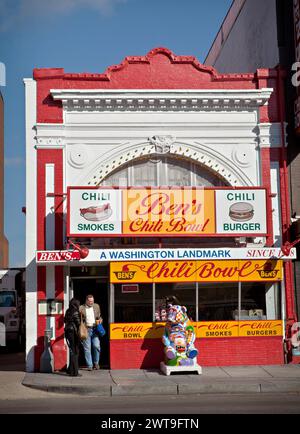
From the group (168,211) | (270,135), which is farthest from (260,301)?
(270,135)

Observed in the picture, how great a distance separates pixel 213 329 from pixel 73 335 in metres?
3.52

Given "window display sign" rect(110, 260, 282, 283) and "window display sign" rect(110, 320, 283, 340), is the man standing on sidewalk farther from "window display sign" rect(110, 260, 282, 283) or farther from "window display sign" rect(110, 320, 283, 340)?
"window display sign" rect(110, 260, 282, 283)

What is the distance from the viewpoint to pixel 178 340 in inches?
604

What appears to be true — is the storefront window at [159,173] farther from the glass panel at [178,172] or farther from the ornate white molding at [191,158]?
the ornate white molding at [191,158]

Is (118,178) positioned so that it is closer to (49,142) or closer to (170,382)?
(49,142)

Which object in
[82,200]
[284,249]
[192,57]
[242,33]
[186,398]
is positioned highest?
[242,33]

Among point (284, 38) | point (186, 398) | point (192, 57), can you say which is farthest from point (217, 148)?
point (186, 398)

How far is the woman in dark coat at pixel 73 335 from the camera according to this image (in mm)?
15414

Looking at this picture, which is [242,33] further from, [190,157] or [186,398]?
[186,398]

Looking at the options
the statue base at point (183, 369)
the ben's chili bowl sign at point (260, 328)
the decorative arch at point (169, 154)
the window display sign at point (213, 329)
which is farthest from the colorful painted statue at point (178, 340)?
the decorative arch at point (169, 154)

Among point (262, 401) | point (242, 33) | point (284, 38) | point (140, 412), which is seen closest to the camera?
point (140, 412)

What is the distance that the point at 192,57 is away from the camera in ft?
60.2
